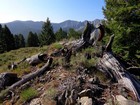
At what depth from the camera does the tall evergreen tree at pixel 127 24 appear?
19453 millimetres

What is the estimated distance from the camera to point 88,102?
7.18m

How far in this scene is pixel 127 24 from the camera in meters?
20.2

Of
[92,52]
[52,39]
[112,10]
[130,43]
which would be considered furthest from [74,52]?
[52,39]

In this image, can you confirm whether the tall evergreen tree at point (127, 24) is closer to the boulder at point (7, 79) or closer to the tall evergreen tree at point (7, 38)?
the boulder at point (7, 79)

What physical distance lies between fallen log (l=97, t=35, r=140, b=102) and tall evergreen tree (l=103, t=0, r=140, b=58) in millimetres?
9751

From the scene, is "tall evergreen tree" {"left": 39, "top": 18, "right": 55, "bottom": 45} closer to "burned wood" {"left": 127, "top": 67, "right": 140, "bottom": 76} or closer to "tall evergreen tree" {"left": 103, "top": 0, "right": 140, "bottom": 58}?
"tall evergreen tree" {"left": 103, "top": 0, "right": 140, "bottom": 58}

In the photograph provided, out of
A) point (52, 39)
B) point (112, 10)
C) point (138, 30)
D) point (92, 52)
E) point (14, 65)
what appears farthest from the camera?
point (52, 39)

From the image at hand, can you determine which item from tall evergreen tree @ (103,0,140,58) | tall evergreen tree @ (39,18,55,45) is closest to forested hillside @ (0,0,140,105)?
tall evergreen tree @ (103,0,140,58)

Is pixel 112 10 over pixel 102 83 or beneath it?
over

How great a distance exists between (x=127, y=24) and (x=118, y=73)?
12080 mm

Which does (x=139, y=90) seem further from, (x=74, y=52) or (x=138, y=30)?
(x=138, y=30)

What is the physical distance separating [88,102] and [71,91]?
0.88m

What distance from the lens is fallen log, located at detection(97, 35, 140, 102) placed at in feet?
27.1

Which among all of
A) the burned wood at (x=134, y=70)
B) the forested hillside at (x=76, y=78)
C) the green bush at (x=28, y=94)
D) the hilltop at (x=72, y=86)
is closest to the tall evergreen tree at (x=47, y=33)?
the forested hillside at (x=76, y=78)
